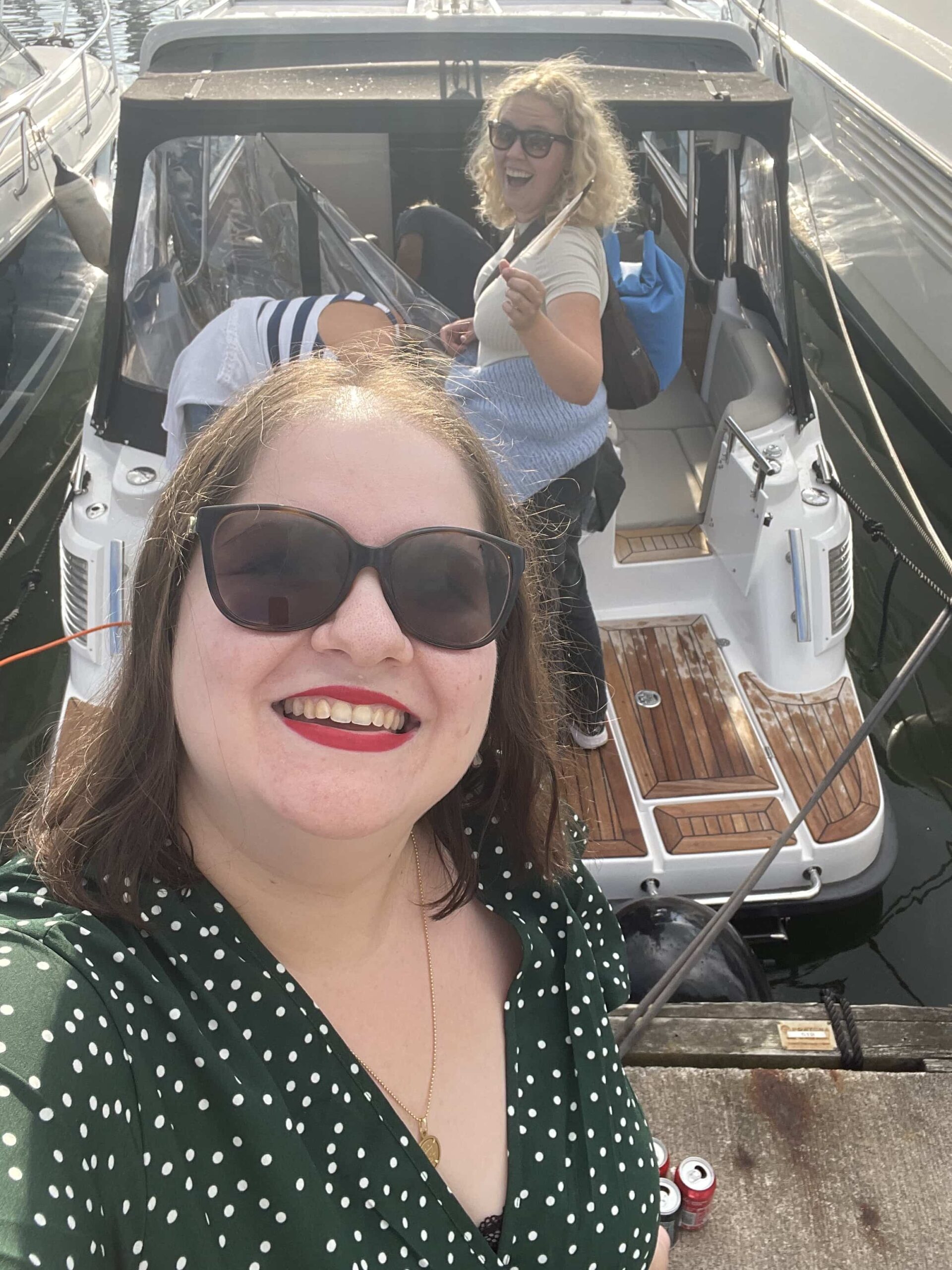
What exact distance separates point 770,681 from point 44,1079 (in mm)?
2544

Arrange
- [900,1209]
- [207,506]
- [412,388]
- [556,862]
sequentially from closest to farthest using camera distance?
[207,506] → [412,388] → [556,862] → [900,1209]

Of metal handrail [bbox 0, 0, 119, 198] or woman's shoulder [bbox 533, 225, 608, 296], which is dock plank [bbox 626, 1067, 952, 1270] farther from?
metal handrail [bbox 0, 0, 119, 198]

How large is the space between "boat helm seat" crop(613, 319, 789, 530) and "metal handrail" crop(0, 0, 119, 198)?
3498 mm

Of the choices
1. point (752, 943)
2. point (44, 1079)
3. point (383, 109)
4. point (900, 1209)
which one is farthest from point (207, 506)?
point (752, 943)

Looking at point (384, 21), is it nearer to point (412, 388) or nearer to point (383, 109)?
point (383, 109)

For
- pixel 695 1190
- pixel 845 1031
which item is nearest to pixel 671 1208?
pixel 695 1190

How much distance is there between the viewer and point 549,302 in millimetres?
2039

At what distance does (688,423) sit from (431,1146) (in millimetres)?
3531

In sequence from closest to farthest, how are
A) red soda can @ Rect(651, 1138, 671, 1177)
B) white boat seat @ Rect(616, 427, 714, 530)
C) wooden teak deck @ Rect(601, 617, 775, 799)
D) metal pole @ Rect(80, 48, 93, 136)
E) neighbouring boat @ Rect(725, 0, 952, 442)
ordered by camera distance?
1. red soda can @ Rect(651, 1138, 671, 1177)
2. wooden teak deck @ Rect(601, 617, 775, 799)
3. white boat seat @ Rect(616, 427, 714, 530)
4. neighbouring boat @ Rect(725, 0, 952, 442)
5. metal pole @ Rect(80, 48, 93, 136)

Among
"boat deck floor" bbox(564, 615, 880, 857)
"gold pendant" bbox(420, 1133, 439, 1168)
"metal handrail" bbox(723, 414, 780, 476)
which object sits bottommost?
"boat deck floor" bbox(564, 615, 880, 857)

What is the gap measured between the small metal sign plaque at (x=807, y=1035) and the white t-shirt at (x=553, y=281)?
1513mm

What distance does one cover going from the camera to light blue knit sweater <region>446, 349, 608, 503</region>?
2125 millimetres

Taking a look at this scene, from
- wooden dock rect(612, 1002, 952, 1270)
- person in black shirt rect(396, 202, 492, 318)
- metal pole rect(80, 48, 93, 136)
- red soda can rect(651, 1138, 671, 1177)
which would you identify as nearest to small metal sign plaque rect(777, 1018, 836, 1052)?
wooden dock rect(612, 1002, 952, 1270)

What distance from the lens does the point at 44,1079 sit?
0.69 meters
